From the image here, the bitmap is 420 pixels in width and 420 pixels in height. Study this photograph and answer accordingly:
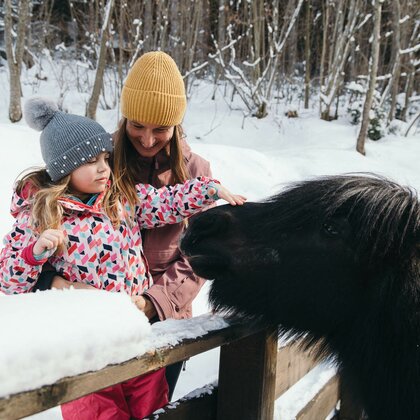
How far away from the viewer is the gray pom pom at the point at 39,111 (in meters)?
1.89

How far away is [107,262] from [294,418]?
1.07 metres

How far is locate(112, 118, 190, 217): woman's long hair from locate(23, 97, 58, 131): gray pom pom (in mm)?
276

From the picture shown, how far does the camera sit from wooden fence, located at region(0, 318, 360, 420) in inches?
36.3

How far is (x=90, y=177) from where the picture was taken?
183 cm

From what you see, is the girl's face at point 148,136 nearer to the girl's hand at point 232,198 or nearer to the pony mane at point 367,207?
the girl's hand at point 232,198

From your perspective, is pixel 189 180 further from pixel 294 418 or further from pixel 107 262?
pixel 294 418

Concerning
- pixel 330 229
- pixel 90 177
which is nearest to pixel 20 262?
pixel 90 177

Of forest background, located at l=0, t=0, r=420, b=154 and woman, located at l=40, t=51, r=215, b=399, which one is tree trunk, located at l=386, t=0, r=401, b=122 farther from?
woman, located at l=40, t=51, r=215, b=399

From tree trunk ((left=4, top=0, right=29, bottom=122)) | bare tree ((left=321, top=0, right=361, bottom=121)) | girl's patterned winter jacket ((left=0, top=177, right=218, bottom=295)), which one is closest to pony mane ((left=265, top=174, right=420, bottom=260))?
girl's patterned winter jacket ((left=0, top=177, right=218, bottom=295))

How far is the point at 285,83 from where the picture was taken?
16531 mm

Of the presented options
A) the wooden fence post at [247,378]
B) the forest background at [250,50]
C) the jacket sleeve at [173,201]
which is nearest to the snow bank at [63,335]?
the wooden fence post at [247,378]

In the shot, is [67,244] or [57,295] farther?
[67,244]

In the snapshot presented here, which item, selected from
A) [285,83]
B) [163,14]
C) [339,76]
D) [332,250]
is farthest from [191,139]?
[332,250]

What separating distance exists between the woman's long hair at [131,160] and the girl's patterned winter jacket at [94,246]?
14 cm
